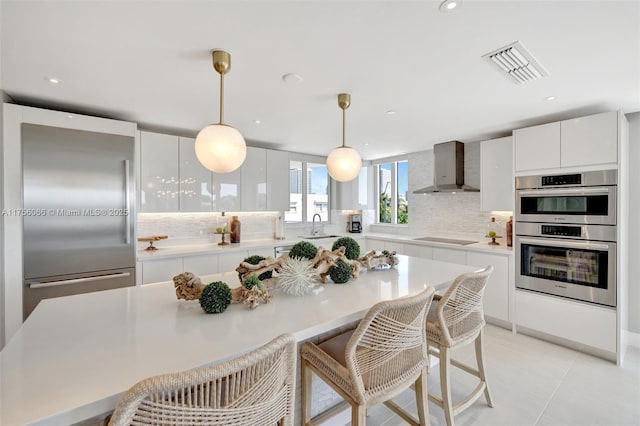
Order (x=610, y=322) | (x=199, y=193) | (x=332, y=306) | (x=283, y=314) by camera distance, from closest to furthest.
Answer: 1. (x=283, y=314)
2. (x=332, y=306)
3. (x=610, y=322)
4. (x=199, y=193)

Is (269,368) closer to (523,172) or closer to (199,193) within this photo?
(199,193)

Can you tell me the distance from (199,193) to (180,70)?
74.1 inches

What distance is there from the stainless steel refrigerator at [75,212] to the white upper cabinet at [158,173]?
33cm

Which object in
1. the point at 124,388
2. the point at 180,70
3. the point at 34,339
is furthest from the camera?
the point at 180,70

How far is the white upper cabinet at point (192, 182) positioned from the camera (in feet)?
11.2

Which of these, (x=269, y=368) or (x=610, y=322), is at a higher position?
(x=269, y=368)

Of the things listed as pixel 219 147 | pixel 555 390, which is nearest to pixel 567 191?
pixel 555 390

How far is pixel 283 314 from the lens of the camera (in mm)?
1269

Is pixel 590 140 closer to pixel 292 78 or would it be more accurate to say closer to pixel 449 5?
pixel 449 5

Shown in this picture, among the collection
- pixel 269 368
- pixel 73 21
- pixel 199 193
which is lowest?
pixel 269 368

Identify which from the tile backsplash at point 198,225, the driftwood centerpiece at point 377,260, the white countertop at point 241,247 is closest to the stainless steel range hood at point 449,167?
the white countertop at point 241,247

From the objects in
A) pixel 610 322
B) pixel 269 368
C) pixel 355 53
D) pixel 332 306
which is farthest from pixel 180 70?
pixel 610 322

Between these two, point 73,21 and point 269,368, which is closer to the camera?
point 269,368

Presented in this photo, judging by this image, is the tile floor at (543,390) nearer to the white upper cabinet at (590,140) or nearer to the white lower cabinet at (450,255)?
the white lower cabinet at (450,255)
